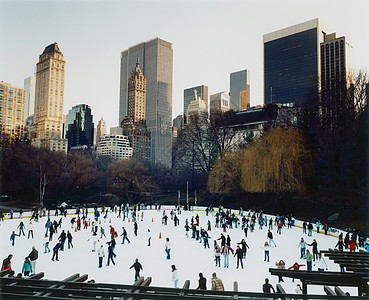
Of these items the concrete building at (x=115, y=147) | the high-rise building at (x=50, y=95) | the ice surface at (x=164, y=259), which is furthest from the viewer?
the high-rise building at (x=50, y=95)

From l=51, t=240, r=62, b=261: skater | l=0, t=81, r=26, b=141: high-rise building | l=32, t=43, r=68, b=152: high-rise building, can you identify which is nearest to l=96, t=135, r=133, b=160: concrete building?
l=32, t=43, r=68, b=152: high-rise building

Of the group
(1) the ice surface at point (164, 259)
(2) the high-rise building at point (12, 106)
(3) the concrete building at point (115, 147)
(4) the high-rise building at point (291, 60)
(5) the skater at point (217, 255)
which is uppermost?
(4) the high-rise building at point (291, 60)

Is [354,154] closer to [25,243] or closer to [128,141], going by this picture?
[25,243]

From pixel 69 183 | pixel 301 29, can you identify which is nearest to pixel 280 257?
pixel 69 183

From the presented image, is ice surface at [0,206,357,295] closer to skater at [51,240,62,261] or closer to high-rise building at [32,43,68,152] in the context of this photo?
skater at [51,240,62,261]

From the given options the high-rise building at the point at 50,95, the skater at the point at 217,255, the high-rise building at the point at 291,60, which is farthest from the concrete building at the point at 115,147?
the skater at the point at 217,255

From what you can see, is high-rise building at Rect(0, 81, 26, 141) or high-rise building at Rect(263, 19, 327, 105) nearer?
high-rise building at Rect(0, 81, 26, 141)

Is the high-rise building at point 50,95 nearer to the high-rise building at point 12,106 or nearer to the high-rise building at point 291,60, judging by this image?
the high-rise building at point 12,106
